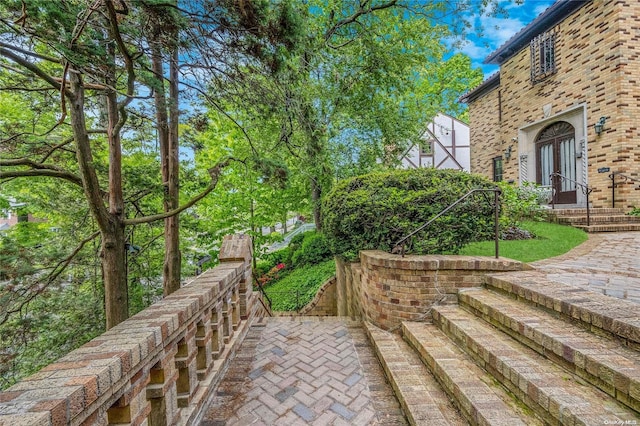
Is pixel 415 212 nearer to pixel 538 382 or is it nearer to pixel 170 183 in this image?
pixel 538 382

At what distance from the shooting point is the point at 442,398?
206 cm

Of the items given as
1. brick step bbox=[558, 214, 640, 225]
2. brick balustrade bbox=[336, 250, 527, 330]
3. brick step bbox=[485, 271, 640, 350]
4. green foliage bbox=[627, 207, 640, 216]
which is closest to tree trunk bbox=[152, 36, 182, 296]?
brick balustrade bbox=[336, 250, 527, 330]

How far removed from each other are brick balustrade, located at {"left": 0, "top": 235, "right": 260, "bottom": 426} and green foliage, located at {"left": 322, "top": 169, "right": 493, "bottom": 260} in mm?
1897

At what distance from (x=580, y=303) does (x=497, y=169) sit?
10.9 metres

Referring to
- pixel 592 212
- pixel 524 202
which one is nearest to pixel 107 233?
pixel 524 202

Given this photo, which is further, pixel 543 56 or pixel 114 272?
pixel 543 56

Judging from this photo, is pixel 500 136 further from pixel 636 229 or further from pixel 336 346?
pixel 336 346

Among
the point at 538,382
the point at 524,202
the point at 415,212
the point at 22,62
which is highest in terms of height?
the point at 22,62

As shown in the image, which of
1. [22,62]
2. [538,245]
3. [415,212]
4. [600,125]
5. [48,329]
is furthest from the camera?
[600,125]

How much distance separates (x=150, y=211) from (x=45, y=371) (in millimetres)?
5122

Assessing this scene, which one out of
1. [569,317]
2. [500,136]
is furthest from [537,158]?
[569,317]

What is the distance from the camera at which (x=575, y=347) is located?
5.82 feet

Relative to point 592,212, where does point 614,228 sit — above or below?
below

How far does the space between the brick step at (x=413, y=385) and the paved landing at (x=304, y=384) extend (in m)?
0.12
